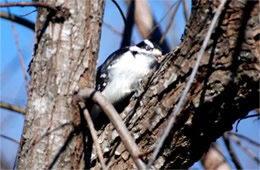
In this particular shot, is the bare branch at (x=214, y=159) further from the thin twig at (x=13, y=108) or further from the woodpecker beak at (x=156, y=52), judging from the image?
the thin twig at (x=13, y=108)

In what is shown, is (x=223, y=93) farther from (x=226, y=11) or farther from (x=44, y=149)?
(x=44, y=149)

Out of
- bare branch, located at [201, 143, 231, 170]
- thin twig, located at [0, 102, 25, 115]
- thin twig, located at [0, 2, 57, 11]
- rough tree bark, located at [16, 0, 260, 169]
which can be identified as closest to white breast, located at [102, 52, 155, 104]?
rough tree bark, located at [16, 0, 260, 169]

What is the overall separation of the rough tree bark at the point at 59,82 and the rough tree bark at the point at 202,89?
28 centimetres

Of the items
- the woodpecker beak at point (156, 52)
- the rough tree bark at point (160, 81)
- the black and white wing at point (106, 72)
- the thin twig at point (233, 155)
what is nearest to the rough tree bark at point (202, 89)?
the rough tree bark at point (160, 81)

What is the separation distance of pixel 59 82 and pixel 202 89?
0.55 meters

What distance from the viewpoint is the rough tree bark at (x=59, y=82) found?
204cm

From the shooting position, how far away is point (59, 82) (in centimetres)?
206

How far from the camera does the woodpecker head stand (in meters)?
3.03

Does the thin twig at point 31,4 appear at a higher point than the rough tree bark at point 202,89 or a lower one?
higher

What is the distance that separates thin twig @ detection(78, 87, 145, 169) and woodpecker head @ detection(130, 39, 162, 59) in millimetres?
1032

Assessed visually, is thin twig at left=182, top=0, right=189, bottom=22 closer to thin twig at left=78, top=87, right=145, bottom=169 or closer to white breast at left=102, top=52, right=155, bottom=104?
white breast at left=102, top=52, right=155, bottom=104

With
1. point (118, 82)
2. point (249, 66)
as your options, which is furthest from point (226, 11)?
point (118, 82)

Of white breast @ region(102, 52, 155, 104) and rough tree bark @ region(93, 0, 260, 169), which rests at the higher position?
white breast @ region(102, 52, 155, 104)

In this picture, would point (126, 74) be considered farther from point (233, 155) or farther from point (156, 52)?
point (233, 155)
